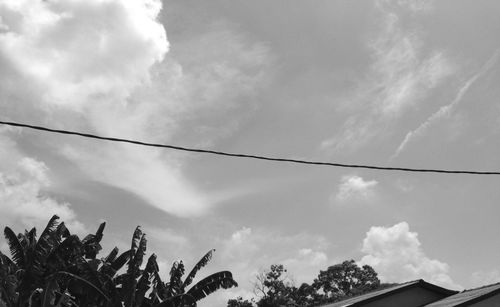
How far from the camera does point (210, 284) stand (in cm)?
1891

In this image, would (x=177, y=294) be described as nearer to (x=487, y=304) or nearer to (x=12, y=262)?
(x=12, y=262)

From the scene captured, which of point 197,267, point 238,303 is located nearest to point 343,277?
point 238,303

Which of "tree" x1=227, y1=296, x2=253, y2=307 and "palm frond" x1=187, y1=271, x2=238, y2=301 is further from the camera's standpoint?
"tree" x1=227, y1=296, x2=253, y2=307

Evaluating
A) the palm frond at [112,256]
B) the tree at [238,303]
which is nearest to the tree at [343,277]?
the tree at [238,303]

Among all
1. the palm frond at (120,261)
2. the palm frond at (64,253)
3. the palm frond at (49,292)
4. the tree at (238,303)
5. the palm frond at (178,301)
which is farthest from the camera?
the tree at (238,303)

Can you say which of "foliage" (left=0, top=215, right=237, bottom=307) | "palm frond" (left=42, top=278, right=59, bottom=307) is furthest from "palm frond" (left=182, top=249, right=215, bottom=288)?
"palm frond" (left=42, top=278, right=59, bottom=307)

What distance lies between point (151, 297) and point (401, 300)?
11527 millimetres

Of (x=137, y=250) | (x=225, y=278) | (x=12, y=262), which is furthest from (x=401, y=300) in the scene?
(x=12, y=262)

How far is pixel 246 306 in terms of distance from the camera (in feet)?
181

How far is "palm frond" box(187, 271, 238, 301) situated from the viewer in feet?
61.7

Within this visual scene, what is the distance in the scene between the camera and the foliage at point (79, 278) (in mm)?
18248

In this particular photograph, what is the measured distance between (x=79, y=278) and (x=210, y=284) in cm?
518

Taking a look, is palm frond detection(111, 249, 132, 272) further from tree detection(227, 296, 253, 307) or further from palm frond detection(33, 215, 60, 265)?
tree detection(227, 296, 253, 307)

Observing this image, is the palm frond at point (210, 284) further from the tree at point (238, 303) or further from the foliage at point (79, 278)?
the tree at point (238, 303)
